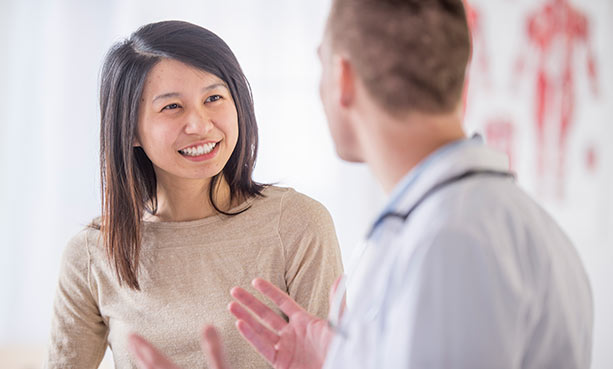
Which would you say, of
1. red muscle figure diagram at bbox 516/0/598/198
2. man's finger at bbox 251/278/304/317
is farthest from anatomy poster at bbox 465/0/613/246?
man's finger at bbox 251/278/304/317

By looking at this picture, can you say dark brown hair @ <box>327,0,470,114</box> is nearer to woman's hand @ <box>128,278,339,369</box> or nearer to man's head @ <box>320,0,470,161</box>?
man's head @ <box>320,0,470,161</box>

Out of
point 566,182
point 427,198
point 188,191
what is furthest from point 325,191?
point 427,198

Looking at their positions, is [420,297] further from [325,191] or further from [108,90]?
[325,191]

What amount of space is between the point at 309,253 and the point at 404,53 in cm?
83

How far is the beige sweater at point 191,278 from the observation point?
1521 mm

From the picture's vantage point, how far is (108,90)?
5.21 feet

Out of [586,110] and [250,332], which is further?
[586,110]

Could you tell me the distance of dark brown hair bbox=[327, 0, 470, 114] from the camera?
79 cm

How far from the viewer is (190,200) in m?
1.66

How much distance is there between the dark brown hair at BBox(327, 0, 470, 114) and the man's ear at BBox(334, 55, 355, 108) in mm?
14

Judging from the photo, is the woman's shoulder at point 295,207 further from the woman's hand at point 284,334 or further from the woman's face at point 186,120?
the woman's hand at point 284,334

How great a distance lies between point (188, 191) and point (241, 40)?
141 centimetres

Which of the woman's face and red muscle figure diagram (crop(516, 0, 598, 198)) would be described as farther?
red muscle figure diagram (crop(516, 0, 598, 198))

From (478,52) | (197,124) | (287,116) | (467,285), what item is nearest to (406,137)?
(467,285)
